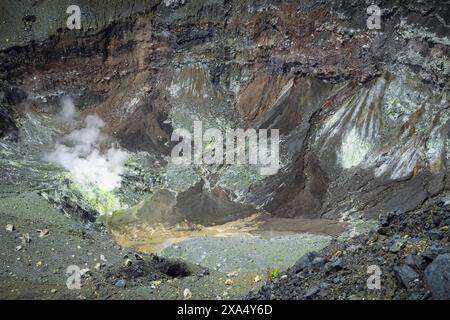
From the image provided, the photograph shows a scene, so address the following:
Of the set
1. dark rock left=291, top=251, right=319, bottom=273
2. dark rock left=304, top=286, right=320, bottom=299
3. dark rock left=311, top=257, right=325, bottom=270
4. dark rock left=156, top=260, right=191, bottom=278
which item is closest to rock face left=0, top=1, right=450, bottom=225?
dark rock left=156, top=260, right=191, bottom=278

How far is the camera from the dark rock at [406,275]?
10956 millimetres

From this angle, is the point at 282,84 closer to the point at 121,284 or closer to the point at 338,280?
the point at 121,284

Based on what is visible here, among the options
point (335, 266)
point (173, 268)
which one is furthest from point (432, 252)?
point (173, 268)

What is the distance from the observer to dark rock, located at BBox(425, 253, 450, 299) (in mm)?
10405

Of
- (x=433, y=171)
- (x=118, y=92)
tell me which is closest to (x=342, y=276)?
(x=433, y=171)

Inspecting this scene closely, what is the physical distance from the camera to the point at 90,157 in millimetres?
34250

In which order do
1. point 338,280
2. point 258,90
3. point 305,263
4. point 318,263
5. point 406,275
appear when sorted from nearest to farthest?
point 406,275 < point 338,280 < point 318,263 < point 305,263 < point 258,90

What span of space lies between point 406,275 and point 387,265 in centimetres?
83

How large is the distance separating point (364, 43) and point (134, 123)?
16688 millimetres

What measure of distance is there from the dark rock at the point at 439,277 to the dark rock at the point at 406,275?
269 mm

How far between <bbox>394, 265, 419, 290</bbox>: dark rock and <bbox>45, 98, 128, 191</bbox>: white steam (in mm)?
22348

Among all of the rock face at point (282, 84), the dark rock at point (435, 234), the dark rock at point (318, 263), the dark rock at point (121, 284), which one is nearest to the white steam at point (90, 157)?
the rock face at point (282, 84)

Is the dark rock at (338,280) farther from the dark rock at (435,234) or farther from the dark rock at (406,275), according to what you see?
the dark rock at (435,234)

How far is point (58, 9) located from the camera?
42438 millimetres
